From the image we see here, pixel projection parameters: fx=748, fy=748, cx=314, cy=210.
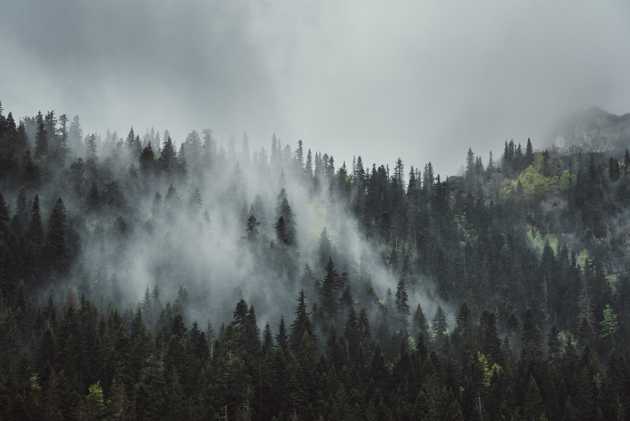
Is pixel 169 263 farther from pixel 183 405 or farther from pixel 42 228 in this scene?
pixel 183 405

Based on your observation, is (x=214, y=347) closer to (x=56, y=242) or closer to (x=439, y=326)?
(x=56, y=242)

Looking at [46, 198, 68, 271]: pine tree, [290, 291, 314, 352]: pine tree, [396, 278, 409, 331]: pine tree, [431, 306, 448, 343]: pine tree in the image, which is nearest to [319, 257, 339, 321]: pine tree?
[396, 278, 409, 331]: pine tree

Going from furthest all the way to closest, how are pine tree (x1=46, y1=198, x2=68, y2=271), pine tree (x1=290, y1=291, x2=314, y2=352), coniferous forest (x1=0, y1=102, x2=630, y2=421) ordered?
pine tree (x1=46, y1=198, x2=68, y2=271)
pine tree (x1=290, y1=291, x2=314, y2=352)
coniferous forest (x1=0, y1=102, x2=630, y2=421)

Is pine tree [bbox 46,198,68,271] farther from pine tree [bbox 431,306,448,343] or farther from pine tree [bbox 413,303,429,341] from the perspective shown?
pine tree [bbox 431,306,448,343]

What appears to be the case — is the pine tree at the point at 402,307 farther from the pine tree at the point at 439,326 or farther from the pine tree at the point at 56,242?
the pine tree at the point at 56,242

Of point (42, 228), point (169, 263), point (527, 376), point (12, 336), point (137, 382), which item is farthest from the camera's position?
point (169, 263)

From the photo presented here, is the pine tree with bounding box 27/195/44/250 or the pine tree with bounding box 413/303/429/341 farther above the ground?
the pine tree with bounding box 27/195/44/250

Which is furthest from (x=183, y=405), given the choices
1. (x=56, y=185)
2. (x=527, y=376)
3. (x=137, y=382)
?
(x=56, y=185)

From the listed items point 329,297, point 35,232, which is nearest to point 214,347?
point 329,297

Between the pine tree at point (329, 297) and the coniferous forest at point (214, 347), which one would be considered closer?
the coniferous forest at point (214, 347)

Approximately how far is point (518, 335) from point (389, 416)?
97.6m

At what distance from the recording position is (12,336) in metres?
121

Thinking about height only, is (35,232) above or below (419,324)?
above

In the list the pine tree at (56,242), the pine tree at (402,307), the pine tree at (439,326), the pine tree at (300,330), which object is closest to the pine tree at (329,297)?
the pine tree at (402,307)
